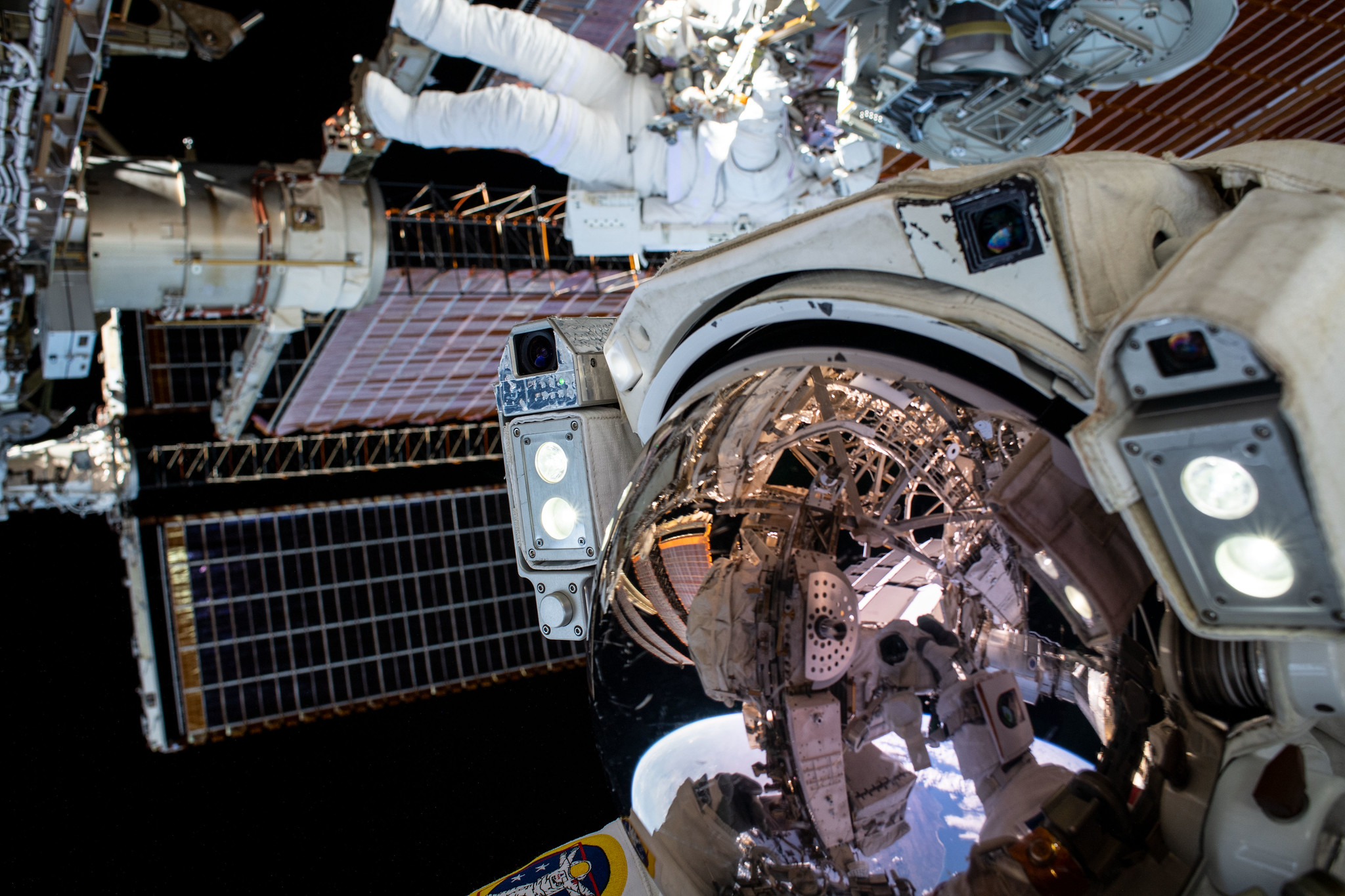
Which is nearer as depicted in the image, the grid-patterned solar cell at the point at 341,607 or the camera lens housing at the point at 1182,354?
the camera lens housing at the point at 1182,354

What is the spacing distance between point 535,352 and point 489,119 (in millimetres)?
2325

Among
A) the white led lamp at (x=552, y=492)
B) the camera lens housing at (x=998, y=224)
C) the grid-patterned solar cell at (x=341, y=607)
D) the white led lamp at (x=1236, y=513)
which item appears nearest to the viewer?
the white led lamp at (x=1236, y=513)

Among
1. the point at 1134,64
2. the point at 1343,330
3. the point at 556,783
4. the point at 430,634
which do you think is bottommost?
the point at 556,783

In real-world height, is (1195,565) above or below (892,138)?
below

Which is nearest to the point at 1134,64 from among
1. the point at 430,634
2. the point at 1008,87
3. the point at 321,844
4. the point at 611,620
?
the point at 1008,87

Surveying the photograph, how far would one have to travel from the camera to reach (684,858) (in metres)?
1.20

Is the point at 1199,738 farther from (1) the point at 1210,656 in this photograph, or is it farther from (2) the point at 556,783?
(2) the point at 556,783

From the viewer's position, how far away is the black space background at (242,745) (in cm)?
440

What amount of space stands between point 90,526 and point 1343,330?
221 inches

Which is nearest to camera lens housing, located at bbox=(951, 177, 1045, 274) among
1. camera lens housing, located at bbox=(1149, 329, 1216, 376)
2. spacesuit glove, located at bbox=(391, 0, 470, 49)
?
camera lens housing, located at bbox=(1149, 329, 1216, 376)

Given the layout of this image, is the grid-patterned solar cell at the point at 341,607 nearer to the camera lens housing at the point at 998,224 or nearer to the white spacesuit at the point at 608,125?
the white spacesuit at the point at 608,125

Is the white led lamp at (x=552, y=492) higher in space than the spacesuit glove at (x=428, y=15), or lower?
lower

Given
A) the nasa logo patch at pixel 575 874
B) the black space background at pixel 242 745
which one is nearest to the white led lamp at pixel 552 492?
the nasa logo patch at pixel 575 874

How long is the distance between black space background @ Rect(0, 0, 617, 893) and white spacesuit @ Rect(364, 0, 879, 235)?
979 mm
